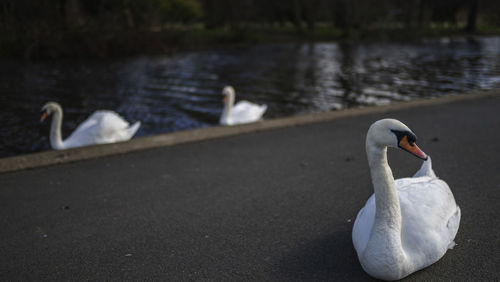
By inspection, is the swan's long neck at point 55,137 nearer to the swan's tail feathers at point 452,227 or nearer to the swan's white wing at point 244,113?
the swan's white wing at point 244,113

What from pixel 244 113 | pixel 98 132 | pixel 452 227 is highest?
pixel 452 227

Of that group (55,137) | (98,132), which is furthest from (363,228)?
(55,137)

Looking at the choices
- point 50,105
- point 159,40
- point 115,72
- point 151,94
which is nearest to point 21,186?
point 50,105

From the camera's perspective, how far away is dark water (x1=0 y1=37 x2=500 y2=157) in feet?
37.7

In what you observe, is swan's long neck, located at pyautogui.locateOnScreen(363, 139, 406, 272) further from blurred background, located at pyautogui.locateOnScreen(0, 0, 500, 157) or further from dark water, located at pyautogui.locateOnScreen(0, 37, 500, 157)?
dark water, located at pyautogui.locateOnScreen(0, 37, 500, 157)

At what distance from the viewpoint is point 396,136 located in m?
2.88

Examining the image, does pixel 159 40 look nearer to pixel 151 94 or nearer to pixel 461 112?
pixel 151 94

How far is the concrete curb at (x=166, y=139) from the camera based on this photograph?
5.72m

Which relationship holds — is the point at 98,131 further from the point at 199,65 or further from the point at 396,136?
the point at 199,65

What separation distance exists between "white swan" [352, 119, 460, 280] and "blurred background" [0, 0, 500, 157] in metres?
7.18

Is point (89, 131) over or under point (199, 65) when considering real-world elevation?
over

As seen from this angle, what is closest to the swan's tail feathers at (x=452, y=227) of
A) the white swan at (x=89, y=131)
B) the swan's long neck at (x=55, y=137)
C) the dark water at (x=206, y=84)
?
the white swan at (x=89, y=131)

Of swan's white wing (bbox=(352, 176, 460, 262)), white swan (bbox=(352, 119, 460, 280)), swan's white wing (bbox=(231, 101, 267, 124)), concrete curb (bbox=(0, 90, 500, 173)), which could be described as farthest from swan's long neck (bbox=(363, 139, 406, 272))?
swan's white wing (bbox=(231, 101, 267, 124))

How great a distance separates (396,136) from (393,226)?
60 cm
